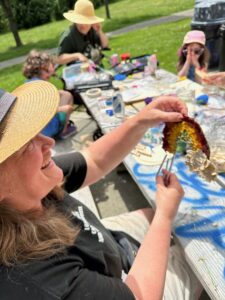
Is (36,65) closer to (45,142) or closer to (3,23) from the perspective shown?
(45,142)

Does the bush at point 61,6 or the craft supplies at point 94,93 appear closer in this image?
the craft supplies at point 94,93

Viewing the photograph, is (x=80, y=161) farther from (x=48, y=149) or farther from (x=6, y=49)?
(x=6, y=49)

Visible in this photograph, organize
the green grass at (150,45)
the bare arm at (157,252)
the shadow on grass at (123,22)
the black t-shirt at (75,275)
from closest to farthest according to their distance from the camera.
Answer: the black t-shirt at (75,275), the bare arm at (157,252), the green grass at (150,45), the shadow on grass at (123,22)

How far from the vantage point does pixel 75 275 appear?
1028 mm

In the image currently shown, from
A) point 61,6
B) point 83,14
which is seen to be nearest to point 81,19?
point 83,14

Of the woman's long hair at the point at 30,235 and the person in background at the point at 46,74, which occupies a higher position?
the woman's long hair at the point at 30,235

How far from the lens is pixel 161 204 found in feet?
4.82

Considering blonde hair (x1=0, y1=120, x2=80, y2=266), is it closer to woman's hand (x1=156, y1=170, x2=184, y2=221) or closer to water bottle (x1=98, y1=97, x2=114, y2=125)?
woman's hand (x1=156, y1=170, x2=184, y2=221)

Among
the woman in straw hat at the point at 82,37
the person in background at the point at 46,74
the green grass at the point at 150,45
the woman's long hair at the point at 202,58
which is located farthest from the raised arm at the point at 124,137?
the green grass at the point at 150,45

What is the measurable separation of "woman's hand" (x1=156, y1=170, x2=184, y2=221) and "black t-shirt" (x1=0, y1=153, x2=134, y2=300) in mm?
284

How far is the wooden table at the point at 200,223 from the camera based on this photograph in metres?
1.26

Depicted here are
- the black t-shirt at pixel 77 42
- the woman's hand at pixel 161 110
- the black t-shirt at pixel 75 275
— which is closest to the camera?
the black t-shirt at pixel 75 275

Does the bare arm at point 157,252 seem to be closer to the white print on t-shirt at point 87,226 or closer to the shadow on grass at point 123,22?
the white print on t-shirt at point 87,226

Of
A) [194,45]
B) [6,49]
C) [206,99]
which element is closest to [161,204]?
[206,99]
